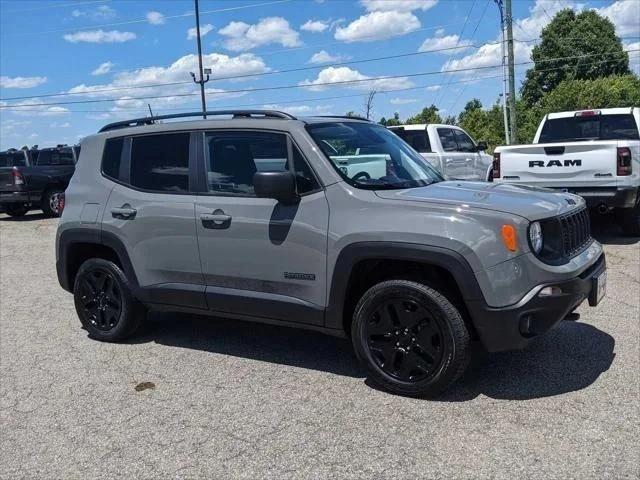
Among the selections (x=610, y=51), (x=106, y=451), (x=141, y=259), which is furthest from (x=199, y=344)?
(x=610, y=51)

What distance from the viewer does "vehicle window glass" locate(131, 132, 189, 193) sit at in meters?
4.82

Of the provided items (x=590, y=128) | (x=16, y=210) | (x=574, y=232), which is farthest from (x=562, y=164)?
(x=16, y=210)

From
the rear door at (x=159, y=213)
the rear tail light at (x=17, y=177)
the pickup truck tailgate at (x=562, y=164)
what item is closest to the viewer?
the rear door at (x=159, y=213)

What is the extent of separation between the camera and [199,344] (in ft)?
17.3

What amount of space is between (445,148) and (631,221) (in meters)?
3.96

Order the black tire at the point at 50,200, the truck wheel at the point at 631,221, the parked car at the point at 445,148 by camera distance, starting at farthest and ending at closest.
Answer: the black tire at the point at 50,200 < the parked car at the point at 445,148 < the truck wheel at the point at 631,221

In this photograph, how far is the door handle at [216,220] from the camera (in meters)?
4.46

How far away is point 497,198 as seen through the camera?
3.97 meters

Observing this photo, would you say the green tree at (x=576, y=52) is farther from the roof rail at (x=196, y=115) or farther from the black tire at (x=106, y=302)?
the black tire at (x=106, y=302)

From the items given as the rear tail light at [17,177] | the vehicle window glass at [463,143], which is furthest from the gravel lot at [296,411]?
the rear tail light at [17,177]

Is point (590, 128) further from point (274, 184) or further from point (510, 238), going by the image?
point (274, 184)

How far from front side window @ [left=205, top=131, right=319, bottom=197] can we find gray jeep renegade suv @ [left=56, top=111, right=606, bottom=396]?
1cm

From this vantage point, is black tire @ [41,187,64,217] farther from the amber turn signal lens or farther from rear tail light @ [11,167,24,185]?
the amber turn signal lens

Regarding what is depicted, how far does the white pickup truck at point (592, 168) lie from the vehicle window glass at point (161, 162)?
547 centimetres
